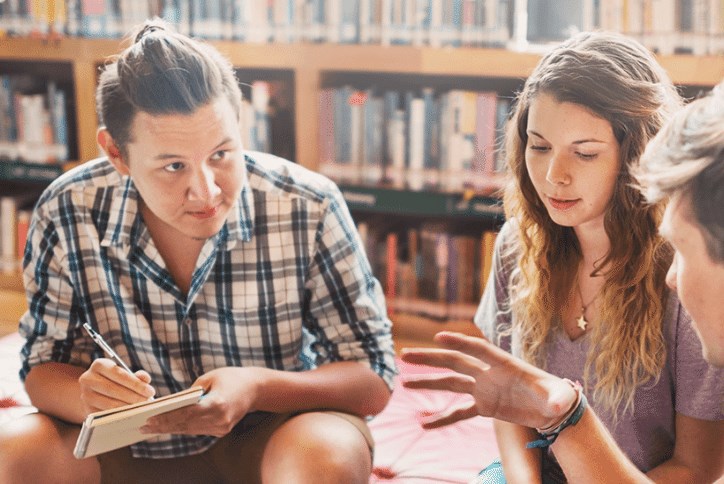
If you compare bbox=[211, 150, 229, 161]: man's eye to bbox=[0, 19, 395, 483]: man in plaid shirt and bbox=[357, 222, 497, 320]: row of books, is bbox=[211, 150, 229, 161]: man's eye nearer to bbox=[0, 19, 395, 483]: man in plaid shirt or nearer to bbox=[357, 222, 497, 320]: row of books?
bbox=[0, 19, 395, 483]: man in plaid shirt

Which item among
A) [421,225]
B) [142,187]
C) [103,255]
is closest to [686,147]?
[142,187]

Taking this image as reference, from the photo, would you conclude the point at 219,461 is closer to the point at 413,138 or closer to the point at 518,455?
the point at 518,455

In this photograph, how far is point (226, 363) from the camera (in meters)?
1.54

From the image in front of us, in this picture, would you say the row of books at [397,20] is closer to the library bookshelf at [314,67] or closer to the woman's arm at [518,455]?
the library bookshelf at [314,67]

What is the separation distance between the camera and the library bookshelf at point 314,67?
95.5 inches

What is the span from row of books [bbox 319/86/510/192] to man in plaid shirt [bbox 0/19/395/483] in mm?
1128

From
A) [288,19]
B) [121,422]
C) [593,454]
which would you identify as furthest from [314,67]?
[593,454]

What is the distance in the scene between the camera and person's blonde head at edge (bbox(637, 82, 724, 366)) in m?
0.90

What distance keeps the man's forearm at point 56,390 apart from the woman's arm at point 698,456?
0.88 meters

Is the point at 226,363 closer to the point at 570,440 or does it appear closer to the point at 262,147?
the point at 570,440

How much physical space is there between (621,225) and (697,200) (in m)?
0.35

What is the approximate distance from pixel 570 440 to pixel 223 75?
79 cm

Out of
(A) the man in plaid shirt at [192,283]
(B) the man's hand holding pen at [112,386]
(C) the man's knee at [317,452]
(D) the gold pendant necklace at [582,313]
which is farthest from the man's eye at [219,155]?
(D) the gold pendant necklace at [582,313]

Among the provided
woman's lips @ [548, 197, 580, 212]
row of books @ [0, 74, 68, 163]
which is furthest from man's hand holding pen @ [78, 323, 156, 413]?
row of books @ [0, 74, 68, 163]
